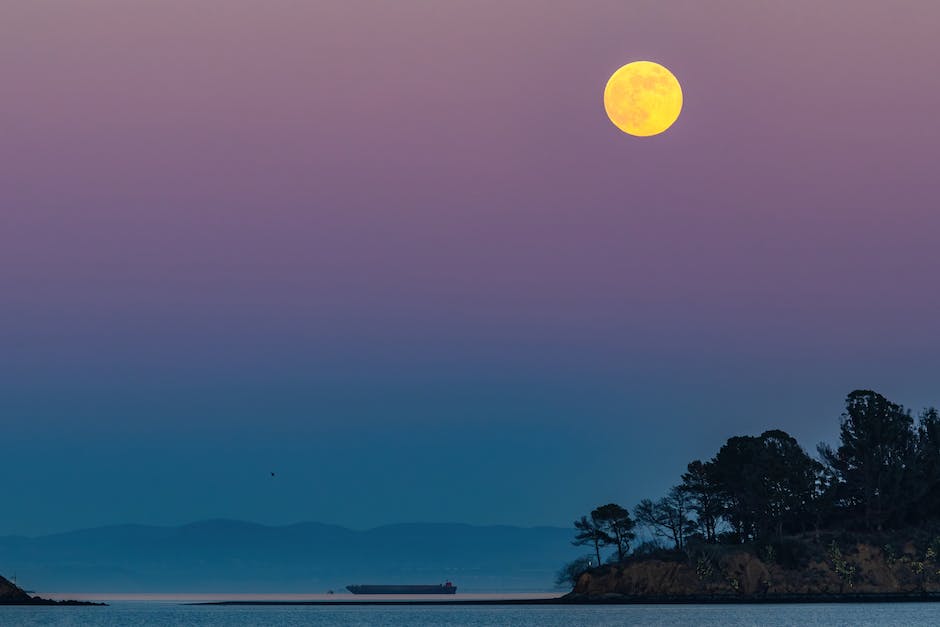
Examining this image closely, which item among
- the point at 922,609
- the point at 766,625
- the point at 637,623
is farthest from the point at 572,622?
the point at 922,609

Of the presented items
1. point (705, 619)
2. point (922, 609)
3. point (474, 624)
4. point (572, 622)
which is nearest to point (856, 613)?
point (922, 609)

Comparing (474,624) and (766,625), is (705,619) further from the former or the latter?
(474,624)

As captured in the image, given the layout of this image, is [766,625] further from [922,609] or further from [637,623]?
[922,609]

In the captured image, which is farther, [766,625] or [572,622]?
[572,622]

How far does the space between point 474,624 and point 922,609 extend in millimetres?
73846

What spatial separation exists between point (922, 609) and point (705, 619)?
3936 cm

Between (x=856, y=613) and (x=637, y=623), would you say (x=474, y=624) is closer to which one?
(x=637, y=623)

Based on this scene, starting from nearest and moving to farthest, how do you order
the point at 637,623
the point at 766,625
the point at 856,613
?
the point at 766,625 → the point at 637,623 → the point at 856,613

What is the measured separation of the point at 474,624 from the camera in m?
199

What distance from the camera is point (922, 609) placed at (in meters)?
190

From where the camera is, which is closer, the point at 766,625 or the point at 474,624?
the point at 766,625

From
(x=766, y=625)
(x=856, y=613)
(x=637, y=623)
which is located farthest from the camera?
(x=856, y=613)

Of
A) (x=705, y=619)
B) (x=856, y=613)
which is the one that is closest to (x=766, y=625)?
(x=705, y=619)

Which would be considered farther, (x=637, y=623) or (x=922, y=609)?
(x=922, y=609)
